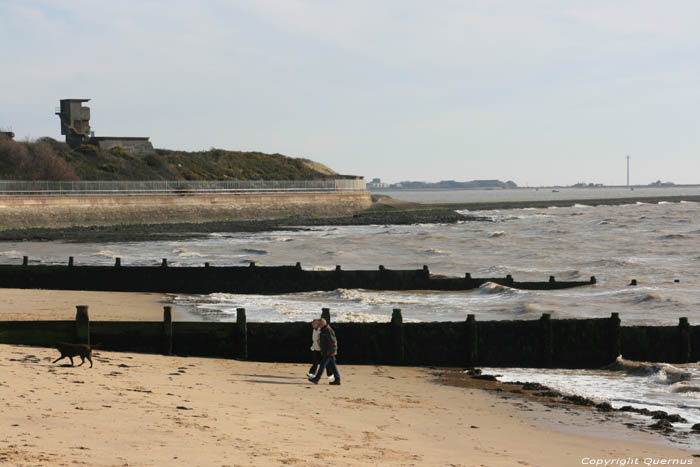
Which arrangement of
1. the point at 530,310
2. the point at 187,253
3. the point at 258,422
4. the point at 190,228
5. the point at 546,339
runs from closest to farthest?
the point at 258,422 < the point at 546,339 < the point at 530,310 < the point at 187,253 < the point at 190,228

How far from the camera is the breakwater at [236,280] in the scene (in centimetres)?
3684

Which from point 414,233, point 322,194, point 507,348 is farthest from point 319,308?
point 322,194

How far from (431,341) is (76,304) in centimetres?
1555

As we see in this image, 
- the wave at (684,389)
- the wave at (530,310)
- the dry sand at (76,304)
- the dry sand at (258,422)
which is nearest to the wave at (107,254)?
the dry sand at (76,304)

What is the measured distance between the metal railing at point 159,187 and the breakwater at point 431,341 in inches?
2877

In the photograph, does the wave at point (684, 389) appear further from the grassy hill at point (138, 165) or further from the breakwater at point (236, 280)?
the grassy hill at point (138, 165)

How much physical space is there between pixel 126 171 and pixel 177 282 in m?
94.5

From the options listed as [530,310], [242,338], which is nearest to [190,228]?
[530,310]

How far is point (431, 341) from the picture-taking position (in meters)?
22.1

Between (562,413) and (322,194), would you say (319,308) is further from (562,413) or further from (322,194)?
(322,194)

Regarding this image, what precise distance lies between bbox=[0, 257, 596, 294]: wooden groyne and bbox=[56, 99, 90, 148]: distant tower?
104894mm

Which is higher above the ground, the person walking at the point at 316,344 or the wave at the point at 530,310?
the person walking at the point at 316,344

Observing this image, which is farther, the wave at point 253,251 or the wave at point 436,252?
the wave at point 436,252

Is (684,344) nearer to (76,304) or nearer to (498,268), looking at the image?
(76,304)
